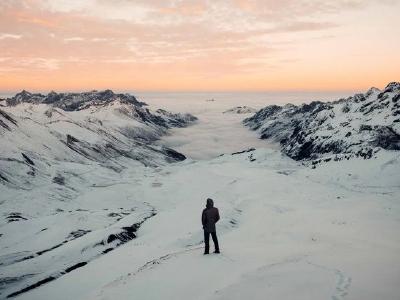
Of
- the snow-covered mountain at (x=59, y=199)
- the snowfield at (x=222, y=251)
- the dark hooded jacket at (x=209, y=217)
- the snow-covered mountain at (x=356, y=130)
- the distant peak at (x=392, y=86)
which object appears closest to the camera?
the snowfield at (x=222, y=251)

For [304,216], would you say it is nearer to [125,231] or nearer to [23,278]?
[125,231]

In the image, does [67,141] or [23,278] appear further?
[67,141]

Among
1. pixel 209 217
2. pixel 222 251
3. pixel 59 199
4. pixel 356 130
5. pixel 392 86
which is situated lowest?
pixel 59 199

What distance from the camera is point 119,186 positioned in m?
96.1

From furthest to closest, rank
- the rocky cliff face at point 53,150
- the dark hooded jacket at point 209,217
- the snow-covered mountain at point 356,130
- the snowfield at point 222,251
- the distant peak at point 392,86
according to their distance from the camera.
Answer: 1. the distant peak at point 392,86
2. the snow-covered mountain at point 356,130
3. the rocky cliff face at point 53,150
4. the dark hooded jacket at point 209,217
5. the snowfield at point 222,251

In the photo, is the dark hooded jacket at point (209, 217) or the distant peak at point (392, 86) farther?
the distant peak at point (392, 86)

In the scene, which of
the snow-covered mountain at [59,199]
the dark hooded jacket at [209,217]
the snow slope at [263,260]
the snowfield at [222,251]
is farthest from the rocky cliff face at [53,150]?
the dark hooded jacket at [209,217]

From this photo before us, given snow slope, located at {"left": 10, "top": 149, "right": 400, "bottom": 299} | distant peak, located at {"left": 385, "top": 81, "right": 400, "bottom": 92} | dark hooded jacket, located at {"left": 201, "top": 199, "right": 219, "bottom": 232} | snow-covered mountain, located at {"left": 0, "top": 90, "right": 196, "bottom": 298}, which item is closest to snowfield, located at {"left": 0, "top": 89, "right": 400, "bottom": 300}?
snow slope, located at {"left": 10, "top": 149, "right": 400, "bottom": 299}

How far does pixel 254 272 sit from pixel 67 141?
5811 inches

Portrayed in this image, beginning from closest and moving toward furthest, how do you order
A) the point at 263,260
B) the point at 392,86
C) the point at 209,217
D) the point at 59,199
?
1. the point at 263,260
2. the point at 209,217
3. the point at 59,199
4. the point at 392,86

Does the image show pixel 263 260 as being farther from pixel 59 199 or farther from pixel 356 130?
pixel 356 130

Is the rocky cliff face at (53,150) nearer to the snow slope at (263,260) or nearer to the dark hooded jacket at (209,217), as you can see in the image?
the snow slope at (263,260)

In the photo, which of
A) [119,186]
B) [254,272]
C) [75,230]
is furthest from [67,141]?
[254,272]

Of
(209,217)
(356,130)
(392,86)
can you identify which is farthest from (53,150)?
(392,86)
